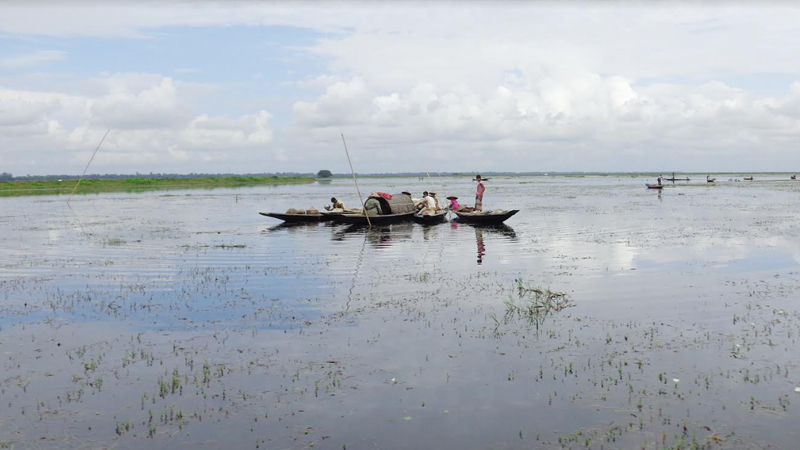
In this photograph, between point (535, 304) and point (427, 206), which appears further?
point (427, 206)

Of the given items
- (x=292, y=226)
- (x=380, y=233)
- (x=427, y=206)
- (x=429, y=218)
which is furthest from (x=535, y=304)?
(x=292, y=226)

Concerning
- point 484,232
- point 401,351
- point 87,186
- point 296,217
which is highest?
point 87,186

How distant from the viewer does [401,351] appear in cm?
963

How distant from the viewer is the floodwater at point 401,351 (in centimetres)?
689

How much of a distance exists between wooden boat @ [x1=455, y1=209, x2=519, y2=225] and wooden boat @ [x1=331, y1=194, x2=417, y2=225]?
2822 mm

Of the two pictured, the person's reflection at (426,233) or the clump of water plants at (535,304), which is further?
the person's reflection at (426,233)

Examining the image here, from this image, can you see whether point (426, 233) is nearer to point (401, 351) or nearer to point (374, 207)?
point (374, 207)

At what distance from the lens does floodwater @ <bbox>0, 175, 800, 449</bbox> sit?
689cm

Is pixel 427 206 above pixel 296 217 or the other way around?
above

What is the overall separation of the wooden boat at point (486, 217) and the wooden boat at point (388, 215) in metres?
2.82

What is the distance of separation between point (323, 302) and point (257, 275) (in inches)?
164

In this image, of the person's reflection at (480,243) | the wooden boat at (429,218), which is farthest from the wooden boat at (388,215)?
the person's reflection at (480,243)

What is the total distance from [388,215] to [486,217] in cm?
494

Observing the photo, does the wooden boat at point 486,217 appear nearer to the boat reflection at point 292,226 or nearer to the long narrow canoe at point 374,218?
the long narrow canoe at point 374,218
